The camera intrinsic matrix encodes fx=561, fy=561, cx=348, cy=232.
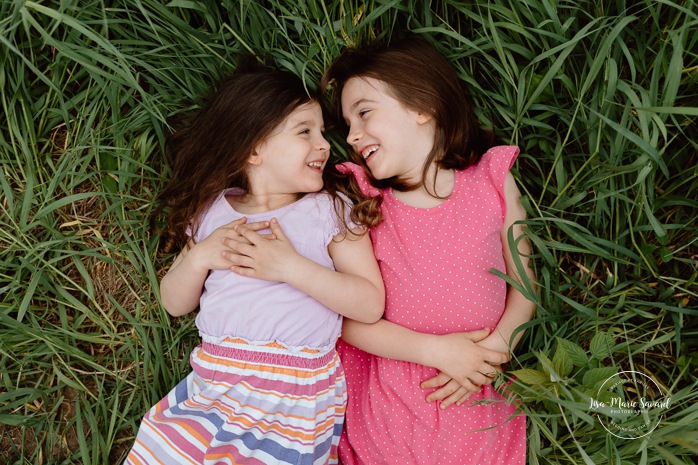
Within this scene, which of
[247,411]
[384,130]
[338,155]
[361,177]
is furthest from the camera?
[338,155]

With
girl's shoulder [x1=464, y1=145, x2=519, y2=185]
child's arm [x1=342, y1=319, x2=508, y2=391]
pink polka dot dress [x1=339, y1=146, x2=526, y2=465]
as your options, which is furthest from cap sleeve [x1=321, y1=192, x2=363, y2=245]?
girl's shoulder [x1=464, y1=145, x2=519, y2=185]

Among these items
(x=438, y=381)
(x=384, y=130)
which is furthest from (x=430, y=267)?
(x=384, y=130)

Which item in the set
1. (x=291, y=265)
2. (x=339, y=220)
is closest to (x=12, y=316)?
(x=291, y=265)

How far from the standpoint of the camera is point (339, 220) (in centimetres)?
181

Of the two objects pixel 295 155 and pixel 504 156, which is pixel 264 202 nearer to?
pixel 295 155

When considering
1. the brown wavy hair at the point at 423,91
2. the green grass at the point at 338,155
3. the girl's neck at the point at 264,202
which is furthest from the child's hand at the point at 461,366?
the girl's neck at the point at 264,202

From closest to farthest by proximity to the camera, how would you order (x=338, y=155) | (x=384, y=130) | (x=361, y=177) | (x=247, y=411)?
(x=247, y=411)
(x=384, y=130)
(x=361, y=177)
(x=338, y=155)

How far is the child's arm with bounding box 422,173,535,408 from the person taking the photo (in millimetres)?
1746

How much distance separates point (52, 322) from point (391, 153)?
140cm

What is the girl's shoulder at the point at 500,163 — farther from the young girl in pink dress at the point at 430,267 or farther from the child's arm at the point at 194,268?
the child's arm at the point at 194,268

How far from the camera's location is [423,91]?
1805 mm

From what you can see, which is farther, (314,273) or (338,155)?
(338,155)

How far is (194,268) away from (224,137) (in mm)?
438

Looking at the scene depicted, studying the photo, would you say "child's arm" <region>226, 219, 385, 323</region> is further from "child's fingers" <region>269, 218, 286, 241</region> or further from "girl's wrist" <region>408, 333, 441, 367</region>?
"girl's wrist" <region>408, 333, 441, 367</region>
